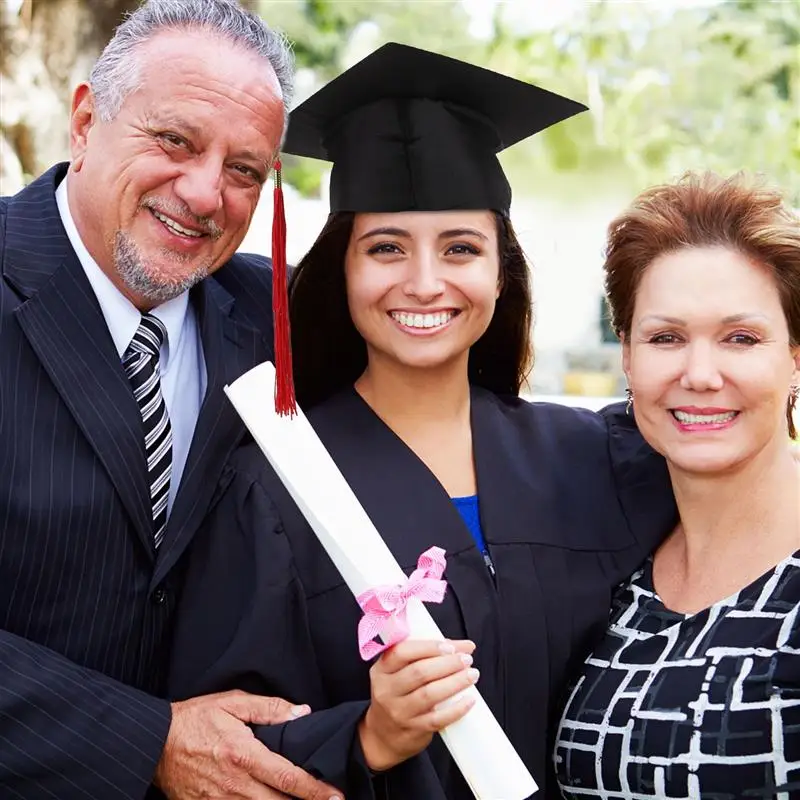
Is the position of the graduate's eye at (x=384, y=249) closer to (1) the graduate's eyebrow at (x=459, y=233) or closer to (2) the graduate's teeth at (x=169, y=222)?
(1) the graduate's eyebrow at (x=459, y=233)

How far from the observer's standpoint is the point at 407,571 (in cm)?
230

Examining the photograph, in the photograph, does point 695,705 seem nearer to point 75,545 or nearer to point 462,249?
point 462,249

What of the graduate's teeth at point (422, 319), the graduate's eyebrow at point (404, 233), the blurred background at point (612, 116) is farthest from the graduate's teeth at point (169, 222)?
the blurred background at point (612, 116)

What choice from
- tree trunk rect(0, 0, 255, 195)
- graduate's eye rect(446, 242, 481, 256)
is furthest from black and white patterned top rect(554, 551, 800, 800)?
tree trunk rect(0, 0, 255, 195)

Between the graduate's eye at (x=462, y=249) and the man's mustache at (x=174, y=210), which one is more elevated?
the man's mustache at (x=174, y=210)

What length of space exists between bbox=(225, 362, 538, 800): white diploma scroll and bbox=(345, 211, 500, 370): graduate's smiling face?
43 cm

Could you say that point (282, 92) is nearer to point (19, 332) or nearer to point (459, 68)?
point (459, 68)

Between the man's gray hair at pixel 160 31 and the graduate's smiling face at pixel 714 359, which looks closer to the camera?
the graduate's smiling face at pixel 714 359

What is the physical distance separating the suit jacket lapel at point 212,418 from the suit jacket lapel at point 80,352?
0.19 ft

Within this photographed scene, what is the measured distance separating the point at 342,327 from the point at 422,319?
0.27 metres

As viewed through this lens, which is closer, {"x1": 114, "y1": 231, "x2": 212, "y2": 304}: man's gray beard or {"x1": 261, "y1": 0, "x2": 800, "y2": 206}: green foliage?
{"x1": 114, "y1": 231, "x2": 212, "y2": 304}: man's gray beard

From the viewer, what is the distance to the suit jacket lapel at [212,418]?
7.48 feet

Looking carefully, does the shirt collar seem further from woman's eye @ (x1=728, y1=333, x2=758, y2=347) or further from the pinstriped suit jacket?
woman's eye @ (x1=728, y1=333, x2=758, y2=347)

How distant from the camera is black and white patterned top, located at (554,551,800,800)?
2006mm
